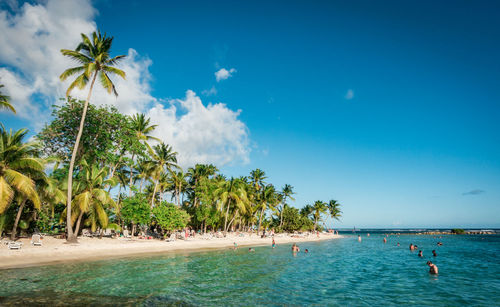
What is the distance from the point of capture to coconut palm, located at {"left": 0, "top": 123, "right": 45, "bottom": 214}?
18.5 m

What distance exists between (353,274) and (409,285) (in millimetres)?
4229

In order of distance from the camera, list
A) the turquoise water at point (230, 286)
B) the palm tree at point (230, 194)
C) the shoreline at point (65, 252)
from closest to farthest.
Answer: the turquoise water at point (230, 286)
the shoreline at point (65, 252)
the palm tree at point (230, 194)

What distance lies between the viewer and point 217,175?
58625 millimetres

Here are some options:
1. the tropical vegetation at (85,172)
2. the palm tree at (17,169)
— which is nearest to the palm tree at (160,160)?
the tropical vegetation at (85,172)

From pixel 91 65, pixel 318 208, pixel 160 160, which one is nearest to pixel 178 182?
pixel 160 160

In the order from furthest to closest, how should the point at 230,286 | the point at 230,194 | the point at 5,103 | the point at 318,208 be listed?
the point at 318,208 → the point at 230,194 → the point at 5,103 → the point at 230,286

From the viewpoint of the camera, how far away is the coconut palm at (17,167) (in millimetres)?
18531

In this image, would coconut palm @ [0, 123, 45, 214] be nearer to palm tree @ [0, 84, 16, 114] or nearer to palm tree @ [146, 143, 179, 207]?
palm tree @ [0, 84, 16, 114]

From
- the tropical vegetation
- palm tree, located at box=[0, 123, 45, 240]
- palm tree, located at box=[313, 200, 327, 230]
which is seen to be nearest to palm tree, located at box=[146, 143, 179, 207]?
the tropical vegetation

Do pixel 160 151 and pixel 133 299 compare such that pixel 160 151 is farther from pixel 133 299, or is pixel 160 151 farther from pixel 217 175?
pixel 133 299

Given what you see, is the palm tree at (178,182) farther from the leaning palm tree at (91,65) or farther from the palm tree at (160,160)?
the leaning palm tree at (91,65)

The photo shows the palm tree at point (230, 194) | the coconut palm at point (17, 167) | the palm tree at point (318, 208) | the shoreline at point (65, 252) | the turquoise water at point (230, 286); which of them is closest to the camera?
the turquoise water at point (230, 286)

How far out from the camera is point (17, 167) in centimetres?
2028

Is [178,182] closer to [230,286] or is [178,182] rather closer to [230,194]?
[230,194]
